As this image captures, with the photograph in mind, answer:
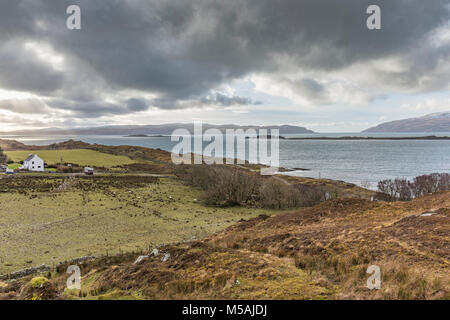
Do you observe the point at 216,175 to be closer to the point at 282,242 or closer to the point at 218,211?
the point at 218,211

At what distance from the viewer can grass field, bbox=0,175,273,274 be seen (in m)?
17.4

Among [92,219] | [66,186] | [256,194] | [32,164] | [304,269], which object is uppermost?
[32,164]

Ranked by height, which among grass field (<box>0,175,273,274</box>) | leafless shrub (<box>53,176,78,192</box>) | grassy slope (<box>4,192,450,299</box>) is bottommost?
grass field (<box>0,175,273,274</box>)

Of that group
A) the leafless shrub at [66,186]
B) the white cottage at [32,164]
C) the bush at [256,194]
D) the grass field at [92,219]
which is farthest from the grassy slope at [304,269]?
the white cottage at [32,164]

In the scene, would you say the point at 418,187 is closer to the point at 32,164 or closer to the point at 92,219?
the point at 92,219

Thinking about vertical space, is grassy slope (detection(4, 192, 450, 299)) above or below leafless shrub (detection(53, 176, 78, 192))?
above

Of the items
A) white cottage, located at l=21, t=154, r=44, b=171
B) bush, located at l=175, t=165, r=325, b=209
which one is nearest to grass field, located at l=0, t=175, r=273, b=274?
bush, located at l=175, t=165, r=325, b=209

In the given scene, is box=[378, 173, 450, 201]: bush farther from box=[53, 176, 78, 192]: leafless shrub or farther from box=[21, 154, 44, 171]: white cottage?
box=[21, 154, 44, 171]: white cottage

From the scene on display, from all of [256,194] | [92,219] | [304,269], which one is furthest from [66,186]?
[304,269]

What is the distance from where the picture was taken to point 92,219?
83.3 ft

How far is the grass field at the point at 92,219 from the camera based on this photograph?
57.2 feet

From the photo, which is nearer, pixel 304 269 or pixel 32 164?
pixel 304 269

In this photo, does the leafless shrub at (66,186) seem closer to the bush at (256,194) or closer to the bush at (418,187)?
the bush at (256,194)

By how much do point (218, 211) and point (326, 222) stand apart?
65.3ft
